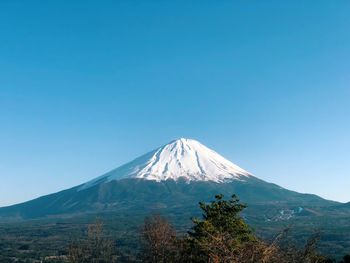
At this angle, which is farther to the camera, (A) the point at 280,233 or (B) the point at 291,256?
(B) the point at 291,256

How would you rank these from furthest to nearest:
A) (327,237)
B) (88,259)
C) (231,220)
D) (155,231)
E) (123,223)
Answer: (123,223) → (327,237) → (88,259) → (155,231) → (231,220)

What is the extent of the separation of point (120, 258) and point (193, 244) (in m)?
71.2

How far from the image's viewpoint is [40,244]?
142 metres

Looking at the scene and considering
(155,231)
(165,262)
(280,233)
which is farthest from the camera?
(155,231)

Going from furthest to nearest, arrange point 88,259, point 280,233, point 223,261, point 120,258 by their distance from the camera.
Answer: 1. point 120,258
2. point 88,259
3. point 280,233
4. point 223,261

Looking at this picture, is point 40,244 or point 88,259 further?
point 40,244

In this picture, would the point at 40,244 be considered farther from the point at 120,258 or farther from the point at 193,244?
the point at 193,244

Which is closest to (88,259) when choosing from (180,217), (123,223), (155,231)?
(155,231)

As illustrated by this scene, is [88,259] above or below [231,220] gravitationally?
below

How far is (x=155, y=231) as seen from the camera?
5253cm

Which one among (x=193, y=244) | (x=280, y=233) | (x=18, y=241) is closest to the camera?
(x=280, y=233)

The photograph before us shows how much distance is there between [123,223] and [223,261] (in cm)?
17189

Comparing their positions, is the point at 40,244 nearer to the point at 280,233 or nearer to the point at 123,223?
the point at 123,223

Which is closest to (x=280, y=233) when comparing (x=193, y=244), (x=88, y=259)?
(x=193, y=244)
